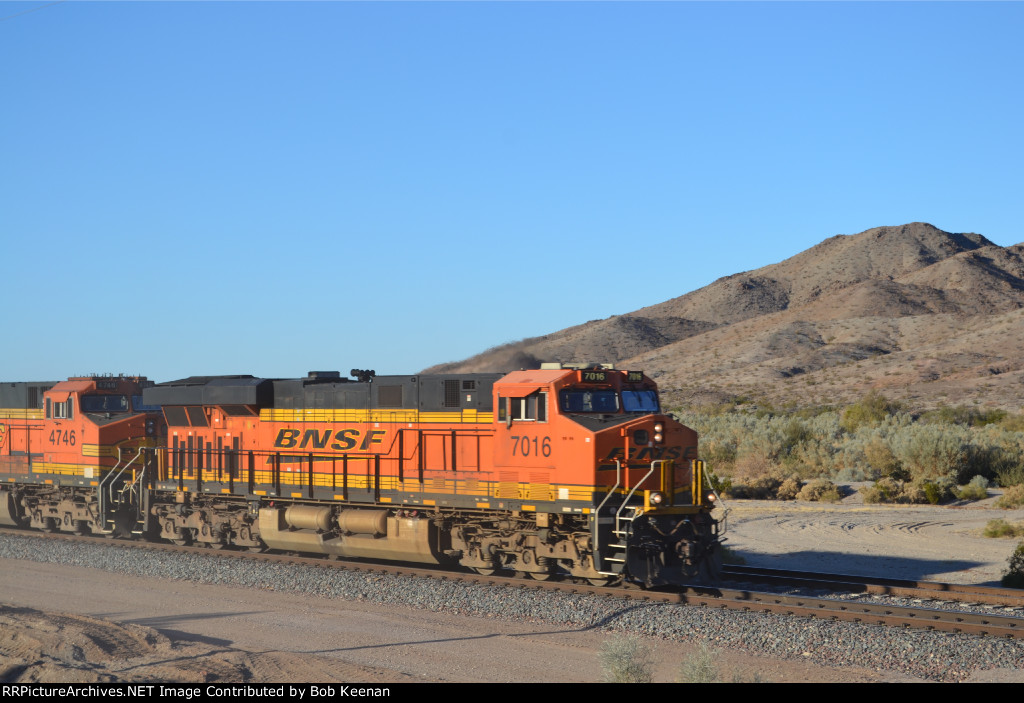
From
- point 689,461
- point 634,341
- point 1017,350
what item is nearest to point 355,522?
point 689,461

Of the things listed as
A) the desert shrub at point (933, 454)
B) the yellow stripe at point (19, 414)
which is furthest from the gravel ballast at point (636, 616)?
the desert shrub at point (933, 454)

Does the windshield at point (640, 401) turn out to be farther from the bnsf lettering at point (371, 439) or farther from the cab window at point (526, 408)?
the bnsf lettering at point (371, 439)

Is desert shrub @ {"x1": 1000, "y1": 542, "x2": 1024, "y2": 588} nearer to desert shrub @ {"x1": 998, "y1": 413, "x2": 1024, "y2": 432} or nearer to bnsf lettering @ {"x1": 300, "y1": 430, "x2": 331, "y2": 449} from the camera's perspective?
bnsf lettering @ {"x1": 300, "y1": 430, "x2": 331, "y2": 449}

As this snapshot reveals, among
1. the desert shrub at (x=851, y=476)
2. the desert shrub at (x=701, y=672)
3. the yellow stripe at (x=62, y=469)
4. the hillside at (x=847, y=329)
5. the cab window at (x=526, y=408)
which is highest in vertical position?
the hillside at (x=847, y=329)

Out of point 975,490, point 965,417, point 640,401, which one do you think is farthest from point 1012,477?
point 640,401

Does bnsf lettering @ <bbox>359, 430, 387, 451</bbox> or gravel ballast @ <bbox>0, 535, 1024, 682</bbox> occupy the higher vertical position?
bnsf lettering @ <bbox>359, 430, 387, 451</bbox>

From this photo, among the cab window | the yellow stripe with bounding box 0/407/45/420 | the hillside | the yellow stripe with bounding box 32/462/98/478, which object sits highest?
the hillside

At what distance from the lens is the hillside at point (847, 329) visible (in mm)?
71312

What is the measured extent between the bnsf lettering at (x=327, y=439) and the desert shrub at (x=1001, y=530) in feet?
50.0

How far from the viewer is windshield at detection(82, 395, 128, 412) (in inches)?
1024

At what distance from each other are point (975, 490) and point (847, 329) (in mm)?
60470

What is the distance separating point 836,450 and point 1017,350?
38555 mm

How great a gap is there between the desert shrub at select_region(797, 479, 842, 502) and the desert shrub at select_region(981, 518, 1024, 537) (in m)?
8.17
